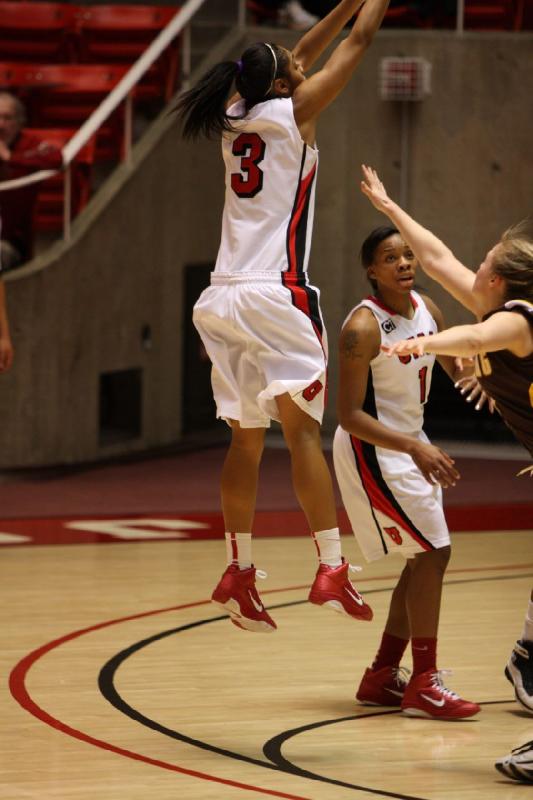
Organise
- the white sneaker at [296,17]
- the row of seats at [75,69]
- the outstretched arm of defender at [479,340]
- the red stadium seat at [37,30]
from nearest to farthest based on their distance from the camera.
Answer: the outstretched arm of defender at [479,340] → the row of seats at [75,69] → the red stadium seat at [37,30] → the white sneaker at [296,17]

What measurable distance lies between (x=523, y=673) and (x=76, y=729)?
5.18ft

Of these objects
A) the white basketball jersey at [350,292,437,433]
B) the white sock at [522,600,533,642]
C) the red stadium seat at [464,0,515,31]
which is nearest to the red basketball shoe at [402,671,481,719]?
the white sock at [522,600,533,642]

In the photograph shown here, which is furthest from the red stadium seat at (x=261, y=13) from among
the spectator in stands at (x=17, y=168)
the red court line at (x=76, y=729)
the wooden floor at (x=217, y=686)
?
the red court line at (x=76, y=729)

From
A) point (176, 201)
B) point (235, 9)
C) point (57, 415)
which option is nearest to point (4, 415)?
point (57, 415)

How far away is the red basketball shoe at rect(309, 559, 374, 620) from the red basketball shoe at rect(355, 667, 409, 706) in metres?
0.49

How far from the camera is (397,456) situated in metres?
6.04

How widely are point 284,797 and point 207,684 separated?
161 cm

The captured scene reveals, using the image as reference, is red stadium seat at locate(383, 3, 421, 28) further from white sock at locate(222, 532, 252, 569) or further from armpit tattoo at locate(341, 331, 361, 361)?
white sock at locate(222, 532, 252, 569)

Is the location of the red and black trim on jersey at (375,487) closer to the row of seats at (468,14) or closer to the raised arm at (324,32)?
the raised arm at (324,32)

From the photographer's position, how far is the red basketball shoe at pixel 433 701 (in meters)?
5.88

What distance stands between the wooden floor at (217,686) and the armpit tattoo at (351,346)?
1292mm

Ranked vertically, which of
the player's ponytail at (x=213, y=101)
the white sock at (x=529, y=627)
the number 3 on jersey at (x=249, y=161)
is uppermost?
the player's ponytail at (x=213, y=101)

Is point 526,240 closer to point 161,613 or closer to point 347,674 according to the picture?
point 347,674

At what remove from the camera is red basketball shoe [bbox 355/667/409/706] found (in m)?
6.12
